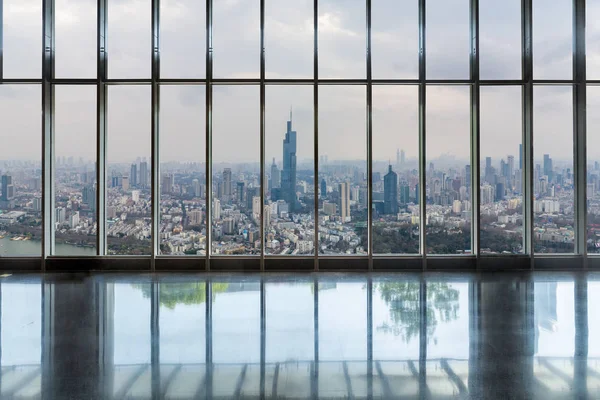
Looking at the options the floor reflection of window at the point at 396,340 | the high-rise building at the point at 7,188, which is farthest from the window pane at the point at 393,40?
the high-rise building at the point at 7,188

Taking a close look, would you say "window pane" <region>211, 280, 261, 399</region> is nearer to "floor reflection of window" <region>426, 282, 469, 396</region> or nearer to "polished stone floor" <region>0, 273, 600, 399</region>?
"polished stone floor" <region>0, 273, 600, 399</region>

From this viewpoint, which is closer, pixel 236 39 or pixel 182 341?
pixel 182 341

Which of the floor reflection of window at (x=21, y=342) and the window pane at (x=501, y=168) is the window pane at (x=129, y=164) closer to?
the floor reflection of window at (x=21, y=342)

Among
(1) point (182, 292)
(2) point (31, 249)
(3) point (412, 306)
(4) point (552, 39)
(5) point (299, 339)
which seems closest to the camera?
(5) point (299, 339)

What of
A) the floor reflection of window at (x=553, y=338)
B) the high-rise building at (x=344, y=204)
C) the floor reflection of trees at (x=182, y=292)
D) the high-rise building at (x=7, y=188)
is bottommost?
the floor reflection of window at (x=553, y=338)

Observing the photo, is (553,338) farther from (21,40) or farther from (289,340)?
(21,40)

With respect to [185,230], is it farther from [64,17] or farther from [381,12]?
[381,12]

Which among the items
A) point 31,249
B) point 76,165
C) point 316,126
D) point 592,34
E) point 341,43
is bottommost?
point 31,249

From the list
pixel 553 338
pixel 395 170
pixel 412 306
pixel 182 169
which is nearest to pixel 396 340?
pixel 412 306
